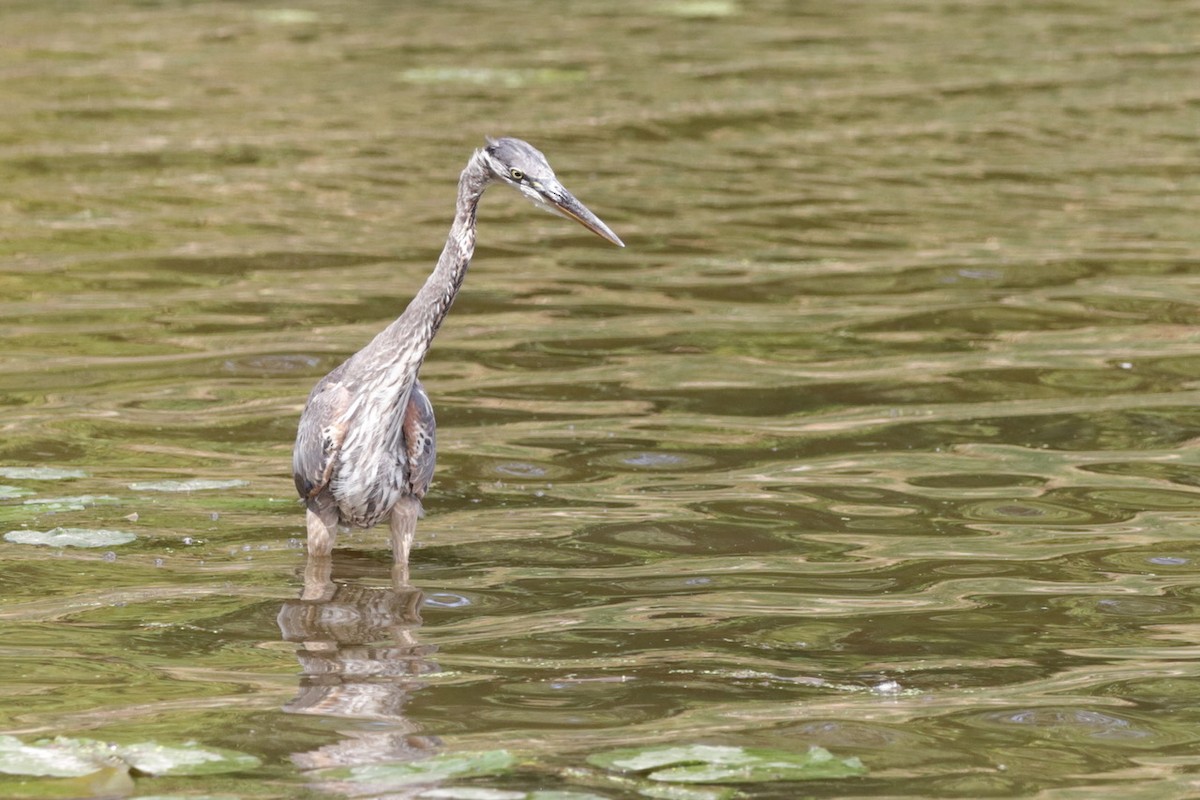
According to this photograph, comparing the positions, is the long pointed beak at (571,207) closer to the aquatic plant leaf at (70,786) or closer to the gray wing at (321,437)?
the gray wing at (321,437)

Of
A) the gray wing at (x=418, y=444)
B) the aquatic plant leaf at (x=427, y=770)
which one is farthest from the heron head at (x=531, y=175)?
the aquatic plant leaf at (x=427, y=770)

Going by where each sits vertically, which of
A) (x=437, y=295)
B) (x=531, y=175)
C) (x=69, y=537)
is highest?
(x=531, y=175)

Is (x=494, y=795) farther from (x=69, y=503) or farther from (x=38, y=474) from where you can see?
(x=38, y=474)

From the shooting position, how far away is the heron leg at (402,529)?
8016 millimetres

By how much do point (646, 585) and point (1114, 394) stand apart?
3.64 meters

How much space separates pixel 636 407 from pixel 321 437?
2820 millimetres

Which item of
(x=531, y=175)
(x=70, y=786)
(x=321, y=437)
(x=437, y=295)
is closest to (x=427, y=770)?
(x=70, y=786)

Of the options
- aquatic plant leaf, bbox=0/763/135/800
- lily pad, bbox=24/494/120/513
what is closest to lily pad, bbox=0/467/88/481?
lily pad, bbox=24/494/120/513

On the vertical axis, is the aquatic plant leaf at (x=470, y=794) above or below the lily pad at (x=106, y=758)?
below

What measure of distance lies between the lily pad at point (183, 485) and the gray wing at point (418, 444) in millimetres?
1269

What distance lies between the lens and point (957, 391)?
1041cm

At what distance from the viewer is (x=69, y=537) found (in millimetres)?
8148

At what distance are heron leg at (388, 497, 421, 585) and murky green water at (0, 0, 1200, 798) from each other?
0.09 meters

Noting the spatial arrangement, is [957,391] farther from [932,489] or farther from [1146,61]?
[1146,61]
